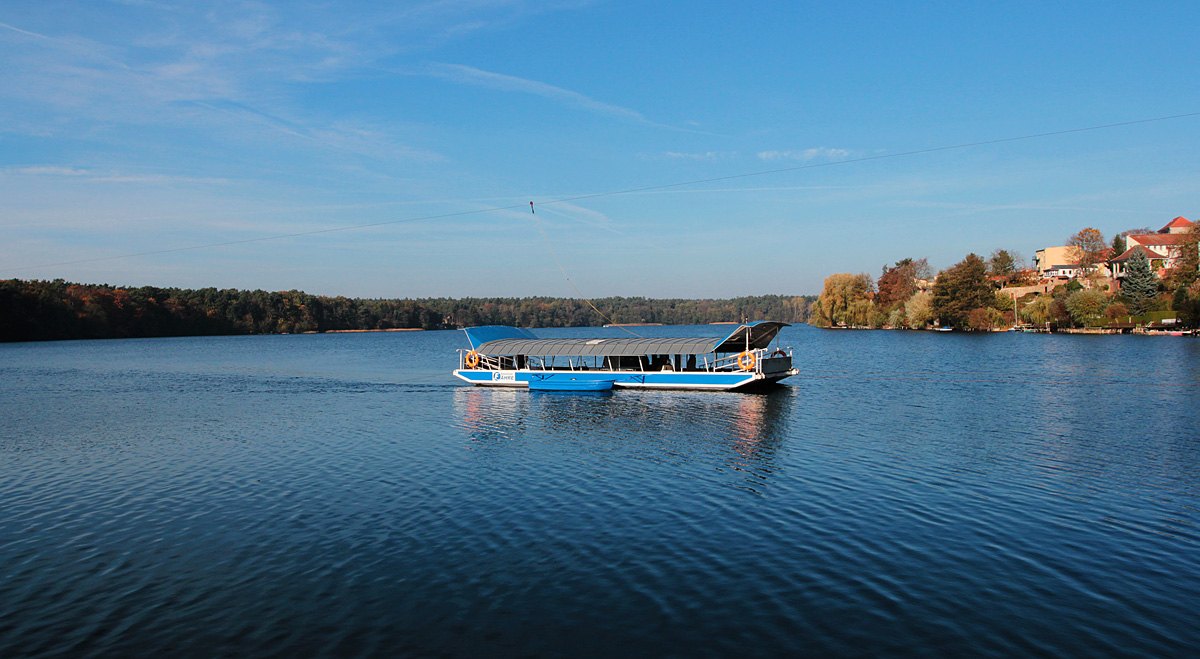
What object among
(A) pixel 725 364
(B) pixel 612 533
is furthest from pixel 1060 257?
(B) pixel 612 533

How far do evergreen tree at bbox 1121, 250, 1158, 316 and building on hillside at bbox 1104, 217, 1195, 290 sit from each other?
4.46m

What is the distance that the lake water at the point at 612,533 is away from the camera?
13.1m

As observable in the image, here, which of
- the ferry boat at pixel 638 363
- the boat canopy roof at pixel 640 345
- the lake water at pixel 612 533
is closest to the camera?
the lake water at pixel 612 533

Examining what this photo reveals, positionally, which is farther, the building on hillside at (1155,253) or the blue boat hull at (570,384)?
the building on hillside at (1155,253)

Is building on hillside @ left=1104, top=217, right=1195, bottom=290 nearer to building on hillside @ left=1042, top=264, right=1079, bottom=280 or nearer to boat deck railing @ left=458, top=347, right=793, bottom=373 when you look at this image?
building on hillside @ left=1042, top=264, right=1079, bottom=280

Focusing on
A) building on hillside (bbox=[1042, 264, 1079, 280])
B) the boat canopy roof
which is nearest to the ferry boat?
the boat canopy roof

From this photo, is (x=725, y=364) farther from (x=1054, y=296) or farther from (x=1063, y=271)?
(x=1063, y=271)

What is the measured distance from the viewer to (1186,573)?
15.5 meters

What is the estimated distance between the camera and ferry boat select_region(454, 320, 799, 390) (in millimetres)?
55531

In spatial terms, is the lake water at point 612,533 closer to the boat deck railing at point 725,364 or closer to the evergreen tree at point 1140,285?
the boat deck railing at point 725,364

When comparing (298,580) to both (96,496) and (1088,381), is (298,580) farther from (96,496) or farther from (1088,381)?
(1088,381)

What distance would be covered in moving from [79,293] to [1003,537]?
760 ft

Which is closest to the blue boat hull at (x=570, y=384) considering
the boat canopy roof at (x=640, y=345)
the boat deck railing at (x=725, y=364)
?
the boat canopy roof at (x=640, y=345)

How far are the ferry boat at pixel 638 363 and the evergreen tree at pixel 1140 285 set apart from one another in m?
111
